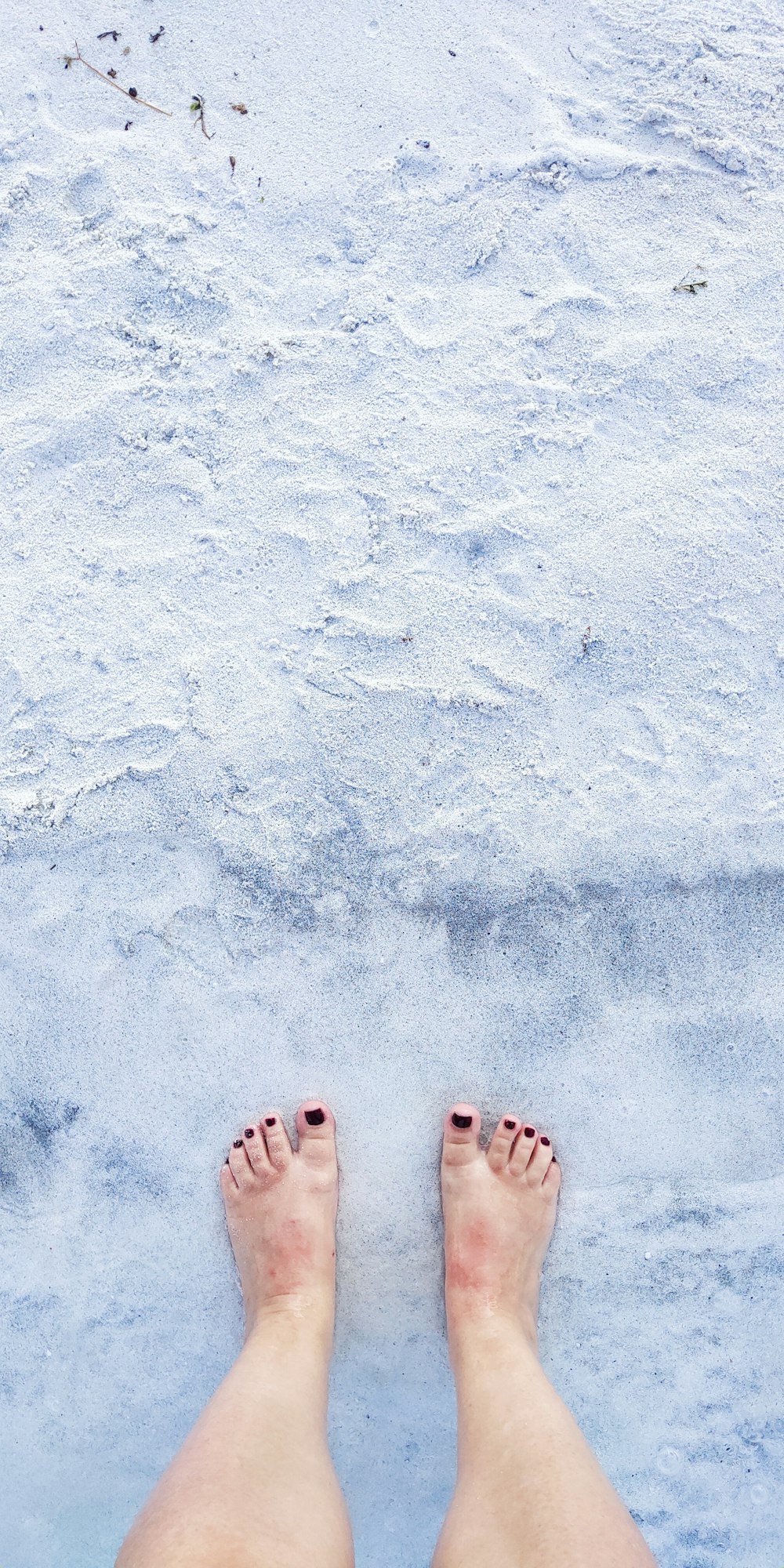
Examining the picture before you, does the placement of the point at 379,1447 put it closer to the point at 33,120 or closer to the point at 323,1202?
the point at 323,1202

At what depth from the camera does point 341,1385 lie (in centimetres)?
192

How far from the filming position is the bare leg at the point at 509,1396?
157 centimetres

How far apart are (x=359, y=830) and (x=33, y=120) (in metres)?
1.49

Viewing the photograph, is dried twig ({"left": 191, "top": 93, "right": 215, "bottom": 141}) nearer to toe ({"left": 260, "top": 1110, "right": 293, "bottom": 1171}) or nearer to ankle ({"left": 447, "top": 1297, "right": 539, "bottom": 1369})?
toe ({"left": 260, "top": 1110, "right": 293, "bottom": 1171})

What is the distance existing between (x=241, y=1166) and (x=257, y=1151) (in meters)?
0.05

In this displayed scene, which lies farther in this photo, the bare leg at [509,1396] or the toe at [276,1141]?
the toe at [276,1141]

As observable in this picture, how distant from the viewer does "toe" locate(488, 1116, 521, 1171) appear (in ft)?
6.27

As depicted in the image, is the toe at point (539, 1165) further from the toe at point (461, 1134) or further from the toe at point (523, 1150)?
the toe at point (461, 1134)

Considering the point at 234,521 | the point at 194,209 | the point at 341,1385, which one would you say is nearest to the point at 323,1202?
the point at 341,1385

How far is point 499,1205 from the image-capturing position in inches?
74.7

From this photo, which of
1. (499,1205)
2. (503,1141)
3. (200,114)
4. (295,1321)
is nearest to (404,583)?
(200,114)

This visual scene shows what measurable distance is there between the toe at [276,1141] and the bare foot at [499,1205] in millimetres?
305

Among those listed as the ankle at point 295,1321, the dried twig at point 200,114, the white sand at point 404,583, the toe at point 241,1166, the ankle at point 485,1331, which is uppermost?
the dried twig at point 200,114

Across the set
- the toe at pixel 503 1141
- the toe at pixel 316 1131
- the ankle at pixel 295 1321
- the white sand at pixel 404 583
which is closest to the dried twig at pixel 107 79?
the white sand at pixel 404 583
